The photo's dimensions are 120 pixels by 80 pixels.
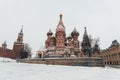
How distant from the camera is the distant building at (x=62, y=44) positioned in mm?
51344

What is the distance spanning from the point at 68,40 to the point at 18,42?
27.6m

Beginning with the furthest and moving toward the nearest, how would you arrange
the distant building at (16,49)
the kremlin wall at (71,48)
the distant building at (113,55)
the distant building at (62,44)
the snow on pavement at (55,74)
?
the distant building at (16,49) → the distant building at (62,44) → the kremlin wall at (71,48) → the distant building at (113,55) → the snow on pavement at (55,74)

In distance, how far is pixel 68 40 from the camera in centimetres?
6069

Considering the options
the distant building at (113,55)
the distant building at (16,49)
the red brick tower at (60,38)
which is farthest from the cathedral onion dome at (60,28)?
the distant building at (16,49)

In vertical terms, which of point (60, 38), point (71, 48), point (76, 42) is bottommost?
point (71, 48)

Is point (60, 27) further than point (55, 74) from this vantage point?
Yes

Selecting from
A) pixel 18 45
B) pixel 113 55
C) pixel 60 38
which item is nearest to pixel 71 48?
pixel 60 38

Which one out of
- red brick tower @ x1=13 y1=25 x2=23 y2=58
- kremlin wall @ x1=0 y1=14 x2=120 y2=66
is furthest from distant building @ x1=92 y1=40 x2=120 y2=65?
red brick tower @ x1=13 y1=25 x2=23 y2=58

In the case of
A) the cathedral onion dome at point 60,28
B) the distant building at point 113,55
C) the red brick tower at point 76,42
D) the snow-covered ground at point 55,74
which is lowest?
the snow-covered ground at point 55,74

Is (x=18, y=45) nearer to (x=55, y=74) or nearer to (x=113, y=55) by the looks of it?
(x=113, y=55)

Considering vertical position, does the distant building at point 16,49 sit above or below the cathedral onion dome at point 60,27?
below

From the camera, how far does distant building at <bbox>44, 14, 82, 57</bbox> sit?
168 ft

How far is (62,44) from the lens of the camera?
53031mm

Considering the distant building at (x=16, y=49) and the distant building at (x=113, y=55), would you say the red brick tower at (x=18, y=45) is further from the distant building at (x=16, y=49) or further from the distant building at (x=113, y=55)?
the distant building at (x=113, y=55)
